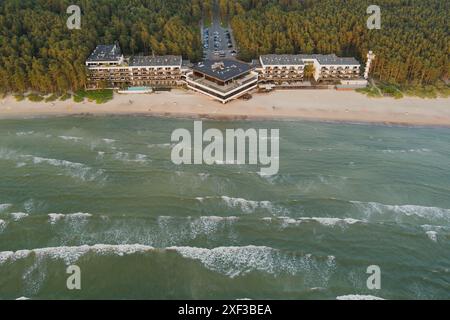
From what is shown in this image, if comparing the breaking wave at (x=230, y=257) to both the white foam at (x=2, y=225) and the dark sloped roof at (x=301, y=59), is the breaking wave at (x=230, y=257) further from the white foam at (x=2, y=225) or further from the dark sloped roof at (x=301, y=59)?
the dark sloped roof at (x=301, y=59)

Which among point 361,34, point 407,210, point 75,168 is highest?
point 361,34

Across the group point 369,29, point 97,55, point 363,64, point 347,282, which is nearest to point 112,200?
point 347,282

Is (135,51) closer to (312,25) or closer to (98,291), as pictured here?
(312,25)

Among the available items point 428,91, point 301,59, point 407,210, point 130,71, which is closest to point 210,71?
point 130,71

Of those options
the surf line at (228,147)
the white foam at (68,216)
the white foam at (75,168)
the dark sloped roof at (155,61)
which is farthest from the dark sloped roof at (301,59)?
the white foam at (68,216)

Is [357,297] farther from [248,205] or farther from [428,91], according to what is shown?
[428,91]

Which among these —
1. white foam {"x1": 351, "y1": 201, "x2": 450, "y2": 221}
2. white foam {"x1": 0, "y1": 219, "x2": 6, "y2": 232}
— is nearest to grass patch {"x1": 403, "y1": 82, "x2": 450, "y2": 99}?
white foam {"x1": 351, "y1": 201, "x2": 450, "y2": 221}
